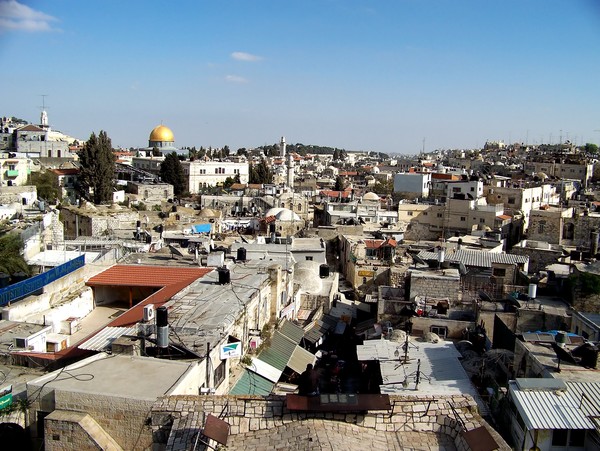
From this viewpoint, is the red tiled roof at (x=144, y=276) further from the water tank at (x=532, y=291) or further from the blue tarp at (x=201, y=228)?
the blue tarp at (x=201, y=228)

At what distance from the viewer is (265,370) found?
11.9 meters

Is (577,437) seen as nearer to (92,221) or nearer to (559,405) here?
(559,405)

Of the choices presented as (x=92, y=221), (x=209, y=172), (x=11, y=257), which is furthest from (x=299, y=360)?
(x=209, y=172)

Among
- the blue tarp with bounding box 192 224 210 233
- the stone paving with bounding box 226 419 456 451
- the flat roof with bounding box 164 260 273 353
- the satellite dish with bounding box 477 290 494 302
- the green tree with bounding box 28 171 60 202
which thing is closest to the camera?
the stone paving with bounding box 226 419 456 451

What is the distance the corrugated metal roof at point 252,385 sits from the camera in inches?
423

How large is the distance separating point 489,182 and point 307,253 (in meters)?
28.6

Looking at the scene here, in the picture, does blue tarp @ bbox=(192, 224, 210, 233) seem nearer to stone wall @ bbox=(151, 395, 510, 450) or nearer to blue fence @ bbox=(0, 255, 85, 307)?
blue fence @ bbox=(0, 255, 85, 307)

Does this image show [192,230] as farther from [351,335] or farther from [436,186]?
[436,186]

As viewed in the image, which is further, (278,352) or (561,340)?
(278,352)

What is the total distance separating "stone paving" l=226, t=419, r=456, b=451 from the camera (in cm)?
590

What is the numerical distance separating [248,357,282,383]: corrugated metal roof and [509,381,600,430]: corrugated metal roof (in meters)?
4.91

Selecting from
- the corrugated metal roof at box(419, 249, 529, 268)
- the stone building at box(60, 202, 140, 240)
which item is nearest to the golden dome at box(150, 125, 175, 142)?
the stone building at box(60, 202, 140, 240)

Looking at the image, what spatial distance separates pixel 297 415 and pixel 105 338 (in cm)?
491

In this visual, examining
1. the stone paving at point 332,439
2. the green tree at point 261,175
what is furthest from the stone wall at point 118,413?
the green tree at point 261,175
